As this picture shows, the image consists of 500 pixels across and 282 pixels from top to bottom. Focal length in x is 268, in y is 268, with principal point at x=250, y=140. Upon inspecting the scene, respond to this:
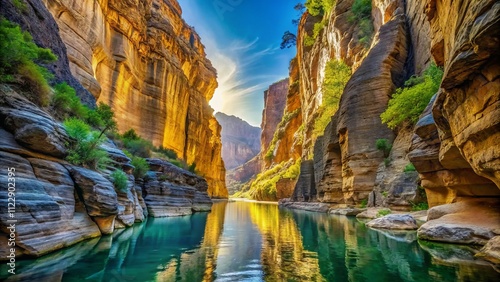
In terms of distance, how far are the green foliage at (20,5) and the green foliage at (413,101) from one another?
21.0m

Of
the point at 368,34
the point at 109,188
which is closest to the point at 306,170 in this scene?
the point at 368,34

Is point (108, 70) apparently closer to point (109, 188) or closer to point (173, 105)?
Answer: point (173, 105)

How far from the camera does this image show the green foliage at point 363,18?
100 ft

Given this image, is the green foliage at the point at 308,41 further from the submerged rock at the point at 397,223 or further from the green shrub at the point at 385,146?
the submerged rock at the point at 397,223

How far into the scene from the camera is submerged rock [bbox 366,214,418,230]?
11398 mm

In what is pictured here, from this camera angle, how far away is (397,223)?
11719mm

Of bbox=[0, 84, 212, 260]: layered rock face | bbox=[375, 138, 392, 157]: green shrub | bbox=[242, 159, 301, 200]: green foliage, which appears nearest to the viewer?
bbox=[0, 84, 212, 260]: layered rock face

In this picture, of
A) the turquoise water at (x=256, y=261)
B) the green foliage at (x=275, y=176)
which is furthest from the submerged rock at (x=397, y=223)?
the green foliage at (x=275, y=176)

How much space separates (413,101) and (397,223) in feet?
30.1

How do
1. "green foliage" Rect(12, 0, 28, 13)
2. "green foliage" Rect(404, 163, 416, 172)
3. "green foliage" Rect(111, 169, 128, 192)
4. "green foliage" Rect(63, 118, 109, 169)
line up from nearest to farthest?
1. "green foliage" Rect(63, 118, 109, 169)
2. "green foliage" Rect(111, 169, 128, 192)
3. "green foliage" Rect(12, 0, 28, 13)
4. "green foliage" Rect(404, 163, 416, 172)

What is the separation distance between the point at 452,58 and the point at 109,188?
35.4 ft

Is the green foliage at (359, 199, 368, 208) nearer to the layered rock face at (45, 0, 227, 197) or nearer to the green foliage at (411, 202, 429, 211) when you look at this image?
the green foliage at (411, 202, 429, 211)

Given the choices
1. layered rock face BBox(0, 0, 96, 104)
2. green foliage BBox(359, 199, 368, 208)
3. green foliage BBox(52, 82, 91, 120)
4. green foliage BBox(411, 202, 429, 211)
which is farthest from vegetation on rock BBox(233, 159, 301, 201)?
green foliage BBox(52, 82, 91, 120)

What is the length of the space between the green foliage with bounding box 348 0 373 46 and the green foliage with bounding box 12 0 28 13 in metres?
29.3
